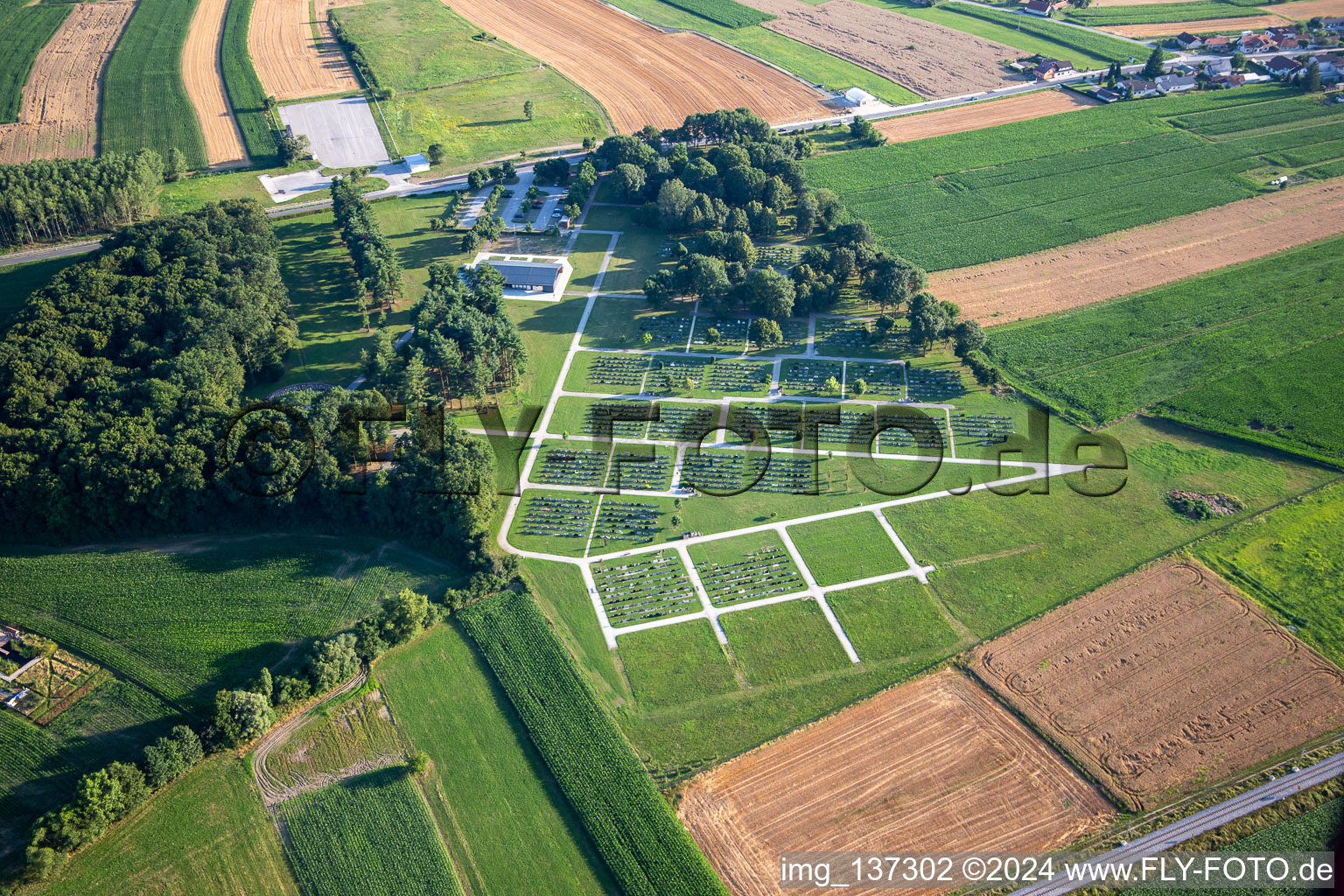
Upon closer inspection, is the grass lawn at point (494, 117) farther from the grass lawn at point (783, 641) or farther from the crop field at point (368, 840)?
the crop field at point (368, 840)

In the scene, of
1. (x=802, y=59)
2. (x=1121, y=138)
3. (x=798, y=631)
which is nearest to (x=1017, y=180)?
(x=1121, y=138)

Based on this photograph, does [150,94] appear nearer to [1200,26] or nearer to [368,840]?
[368,840]

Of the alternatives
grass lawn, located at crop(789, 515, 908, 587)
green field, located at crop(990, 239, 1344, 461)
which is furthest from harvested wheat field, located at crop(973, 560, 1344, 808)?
green field, located at crop(990, 239, 1344, 461)

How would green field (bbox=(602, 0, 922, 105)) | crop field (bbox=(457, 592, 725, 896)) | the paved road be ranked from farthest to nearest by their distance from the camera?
green field (bbox=(602, 0, 922, 105)), crop field (bbox=(457, 592, 725, 896)), the paved road

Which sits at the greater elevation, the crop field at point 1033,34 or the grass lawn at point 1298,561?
the crop field at point 1033,34

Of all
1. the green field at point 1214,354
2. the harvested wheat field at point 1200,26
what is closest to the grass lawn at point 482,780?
the green field at point 1214,354

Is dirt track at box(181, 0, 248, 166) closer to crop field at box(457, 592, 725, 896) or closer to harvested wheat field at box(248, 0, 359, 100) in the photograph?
harvested wheat field at box(248, 0, 359, 100)
